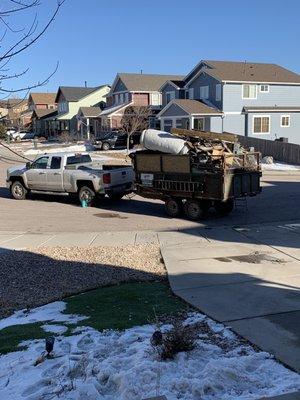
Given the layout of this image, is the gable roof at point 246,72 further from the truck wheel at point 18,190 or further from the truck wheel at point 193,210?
the truck wheel at point 193,210

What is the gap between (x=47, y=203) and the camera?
2012cm

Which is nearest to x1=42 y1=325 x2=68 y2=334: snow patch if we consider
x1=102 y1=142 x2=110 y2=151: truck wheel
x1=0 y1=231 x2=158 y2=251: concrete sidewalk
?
x1=0 y1=231 x2=158 y2=251: concrete sidewalk

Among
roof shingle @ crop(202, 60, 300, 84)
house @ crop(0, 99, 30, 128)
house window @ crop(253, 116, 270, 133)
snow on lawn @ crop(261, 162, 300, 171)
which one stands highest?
roof shingle @ crop(202, 60, 300, 84)

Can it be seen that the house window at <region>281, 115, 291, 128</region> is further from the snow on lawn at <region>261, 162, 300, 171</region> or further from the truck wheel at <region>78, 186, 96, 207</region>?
the truck wheel at <region>78, 186, 96, 207</region>

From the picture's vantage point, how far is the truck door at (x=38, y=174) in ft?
66.2

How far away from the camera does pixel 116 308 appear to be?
6824mm

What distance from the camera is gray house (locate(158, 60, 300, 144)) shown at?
146 ft

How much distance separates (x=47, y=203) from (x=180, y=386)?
16.5 m

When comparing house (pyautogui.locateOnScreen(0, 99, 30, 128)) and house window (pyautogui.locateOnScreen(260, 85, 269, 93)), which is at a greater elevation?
house window (pyautogui.locateOnScreen(260, 85, 269, 93))

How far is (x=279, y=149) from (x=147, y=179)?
2222 cm

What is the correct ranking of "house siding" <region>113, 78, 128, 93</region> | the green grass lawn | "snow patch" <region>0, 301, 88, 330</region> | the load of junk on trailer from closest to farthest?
1. the green grass lawn
2. "snow patch" <region>0, 301, 88, 330</region>
3. the load of junk on trailer
4. "house siding" <region>113, 78, 128, 93</region>

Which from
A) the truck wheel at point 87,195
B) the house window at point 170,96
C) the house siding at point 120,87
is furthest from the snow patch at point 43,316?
the house siding at point 120,87

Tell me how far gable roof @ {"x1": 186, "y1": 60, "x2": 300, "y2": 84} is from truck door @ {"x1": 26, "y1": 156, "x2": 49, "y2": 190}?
90.6 feet

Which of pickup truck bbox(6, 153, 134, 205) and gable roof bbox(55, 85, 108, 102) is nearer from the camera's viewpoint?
pickup truck bbox(6, 153, 134, 205)
